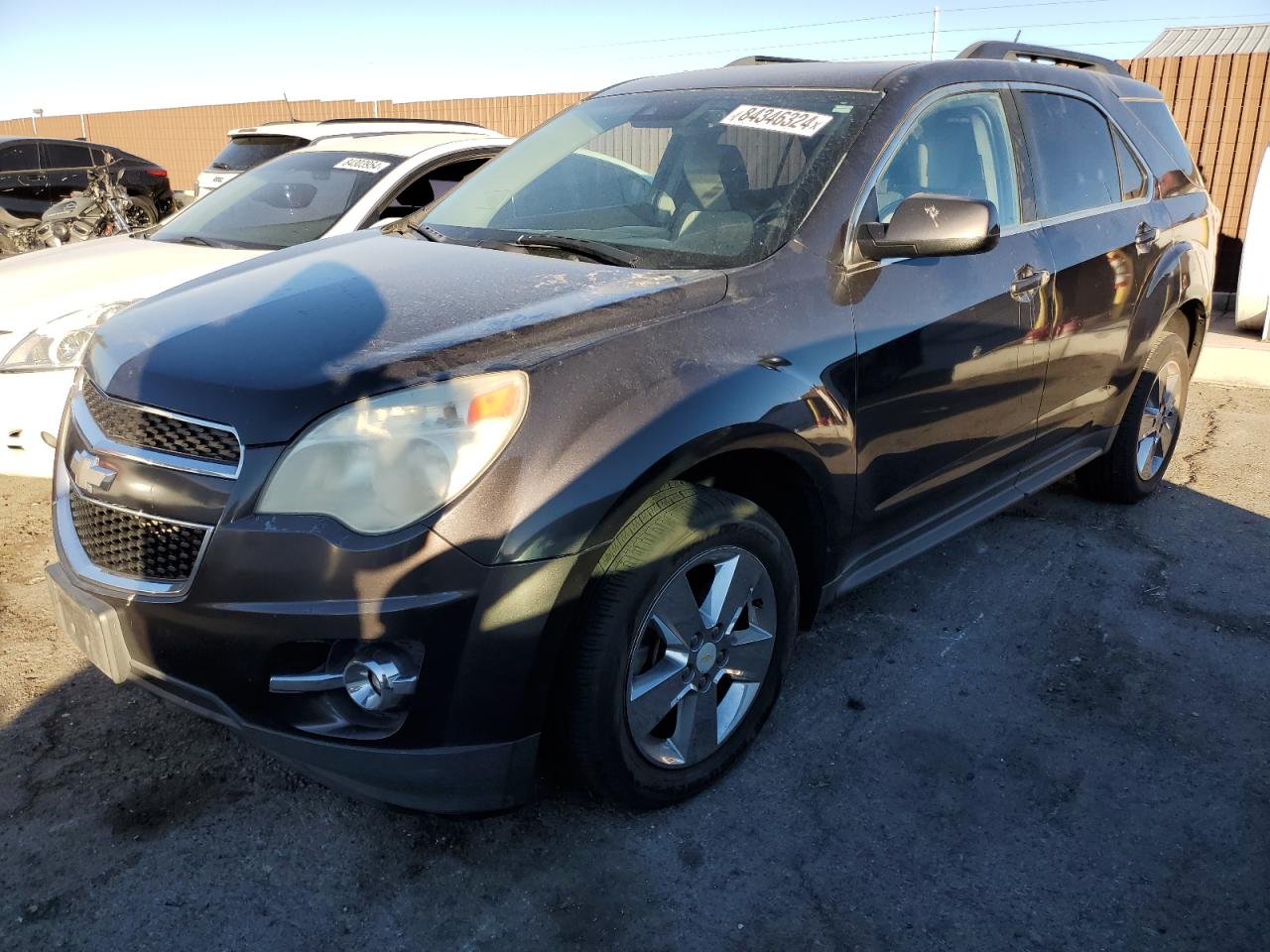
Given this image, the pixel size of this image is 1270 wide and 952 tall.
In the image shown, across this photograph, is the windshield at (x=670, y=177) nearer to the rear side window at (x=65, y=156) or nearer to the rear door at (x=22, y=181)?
the rear door at (x=22, y=181)

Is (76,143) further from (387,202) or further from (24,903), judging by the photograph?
(24,903)

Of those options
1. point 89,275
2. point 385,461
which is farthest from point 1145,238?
point 89,275

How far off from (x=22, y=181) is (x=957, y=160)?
11.5m

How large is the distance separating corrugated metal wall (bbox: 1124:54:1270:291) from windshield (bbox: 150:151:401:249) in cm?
789

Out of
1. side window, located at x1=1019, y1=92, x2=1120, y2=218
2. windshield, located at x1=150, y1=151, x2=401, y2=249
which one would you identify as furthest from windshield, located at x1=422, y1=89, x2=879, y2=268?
windshield, located at x1=150, y1=151, x2=401, y2=249

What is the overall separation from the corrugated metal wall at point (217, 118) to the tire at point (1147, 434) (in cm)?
1040

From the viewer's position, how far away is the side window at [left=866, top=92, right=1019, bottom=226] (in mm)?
3000

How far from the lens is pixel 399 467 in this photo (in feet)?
6.61

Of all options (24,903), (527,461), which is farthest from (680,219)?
(24,903)

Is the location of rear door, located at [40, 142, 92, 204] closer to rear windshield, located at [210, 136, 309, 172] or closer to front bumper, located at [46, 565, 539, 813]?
rear windshield, located at [210, 136, 309, 172]

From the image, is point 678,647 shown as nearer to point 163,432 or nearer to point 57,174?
point 163,432

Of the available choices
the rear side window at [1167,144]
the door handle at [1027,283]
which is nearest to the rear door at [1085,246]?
the door handle at [1027,283]

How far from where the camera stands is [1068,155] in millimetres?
3736

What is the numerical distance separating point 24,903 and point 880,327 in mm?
2462
